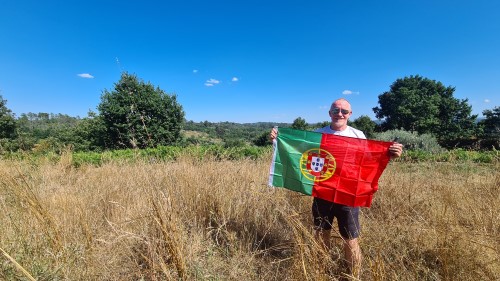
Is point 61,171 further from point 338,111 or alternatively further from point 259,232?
point 338,111

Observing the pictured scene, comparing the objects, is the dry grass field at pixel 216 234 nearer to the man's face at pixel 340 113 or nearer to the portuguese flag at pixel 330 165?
the portuguese flag at pixel 330 165

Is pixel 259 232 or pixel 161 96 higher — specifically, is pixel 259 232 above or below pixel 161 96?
below

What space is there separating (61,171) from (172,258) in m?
6.20

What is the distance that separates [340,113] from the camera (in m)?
2.40

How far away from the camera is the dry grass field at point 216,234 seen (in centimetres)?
199

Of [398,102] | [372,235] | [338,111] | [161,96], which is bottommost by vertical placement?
[372,235]

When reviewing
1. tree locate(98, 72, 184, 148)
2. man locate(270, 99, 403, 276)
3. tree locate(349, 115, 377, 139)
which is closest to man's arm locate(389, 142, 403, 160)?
man locate(270, 99, 403, 276)

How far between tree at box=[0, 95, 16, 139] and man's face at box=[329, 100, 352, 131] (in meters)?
31.9

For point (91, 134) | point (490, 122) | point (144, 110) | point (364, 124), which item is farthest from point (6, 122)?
point (490, 122)

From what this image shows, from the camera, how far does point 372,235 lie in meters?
2.70

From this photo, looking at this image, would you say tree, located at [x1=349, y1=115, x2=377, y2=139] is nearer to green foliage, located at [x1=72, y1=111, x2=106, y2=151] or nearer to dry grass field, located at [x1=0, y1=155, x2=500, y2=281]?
green foliage, located at [x1=72, y1=111, x2=106, y2=151]

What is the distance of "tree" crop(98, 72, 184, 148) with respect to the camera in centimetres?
1775

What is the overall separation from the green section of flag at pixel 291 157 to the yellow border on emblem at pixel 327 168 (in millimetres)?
32

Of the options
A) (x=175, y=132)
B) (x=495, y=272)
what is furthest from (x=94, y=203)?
(x=175, y=132)
